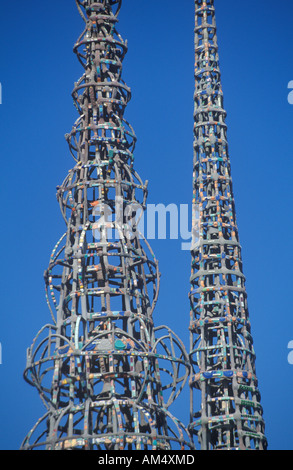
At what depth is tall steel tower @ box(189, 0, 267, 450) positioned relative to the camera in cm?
10625

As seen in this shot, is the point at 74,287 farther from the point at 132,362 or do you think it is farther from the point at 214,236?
the point at 214,236

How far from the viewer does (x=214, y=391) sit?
109 m

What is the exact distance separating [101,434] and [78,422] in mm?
3653

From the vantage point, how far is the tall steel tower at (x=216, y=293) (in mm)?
106250

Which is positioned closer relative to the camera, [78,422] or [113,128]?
[78,422]

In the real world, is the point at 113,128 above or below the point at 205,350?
above

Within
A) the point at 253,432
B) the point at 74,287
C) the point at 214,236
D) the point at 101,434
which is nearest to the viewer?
the point at 101,434

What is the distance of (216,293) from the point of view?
111438 mm

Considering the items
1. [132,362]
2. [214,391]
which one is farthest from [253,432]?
[132,362]

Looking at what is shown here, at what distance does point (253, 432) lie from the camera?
346 feet

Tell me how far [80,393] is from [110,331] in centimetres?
476
